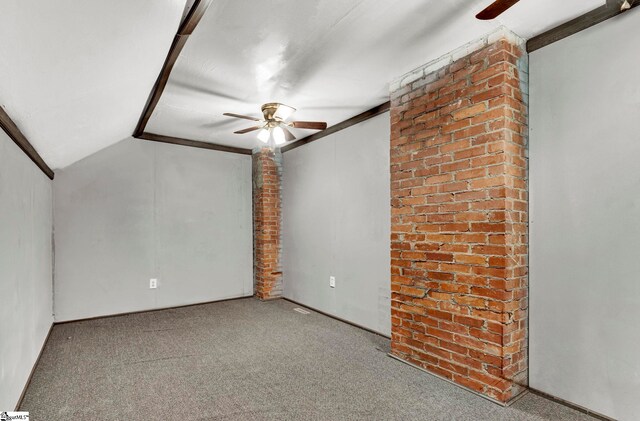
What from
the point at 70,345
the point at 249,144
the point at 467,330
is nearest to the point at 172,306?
the point at 70,345

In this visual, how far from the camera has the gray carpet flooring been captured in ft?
6.85

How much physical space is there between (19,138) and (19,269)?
838mm

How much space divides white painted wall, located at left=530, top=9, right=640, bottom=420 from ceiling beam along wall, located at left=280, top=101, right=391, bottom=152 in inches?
54.5

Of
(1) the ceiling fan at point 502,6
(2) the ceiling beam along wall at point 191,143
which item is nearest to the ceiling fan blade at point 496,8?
(1) the ceiling fan at point 502,6

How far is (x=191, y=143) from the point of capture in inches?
185

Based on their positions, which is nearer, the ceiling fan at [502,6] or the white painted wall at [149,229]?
the ceiling fan at [502,6]

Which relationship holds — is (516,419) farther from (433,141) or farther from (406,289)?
(433,141)

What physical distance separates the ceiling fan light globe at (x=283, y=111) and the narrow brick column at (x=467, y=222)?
3.57 feet

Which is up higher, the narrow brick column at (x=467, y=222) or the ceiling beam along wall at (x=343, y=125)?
the ceiling beam along wall at (x=343, y=125)

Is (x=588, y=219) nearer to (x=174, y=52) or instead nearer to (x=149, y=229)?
(x=174, y=52)

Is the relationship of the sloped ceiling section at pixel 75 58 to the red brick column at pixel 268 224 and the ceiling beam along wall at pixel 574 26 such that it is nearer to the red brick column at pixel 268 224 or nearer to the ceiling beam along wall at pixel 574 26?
the ceiling beam along wall at pixel 574 26

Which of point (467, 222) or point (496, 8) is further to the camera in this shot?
point (467, 222)

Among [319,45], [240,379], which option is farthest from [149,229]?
[319,45]

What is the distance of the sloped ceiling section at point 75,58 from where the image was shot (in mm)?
1260
